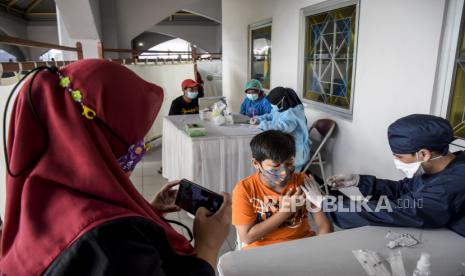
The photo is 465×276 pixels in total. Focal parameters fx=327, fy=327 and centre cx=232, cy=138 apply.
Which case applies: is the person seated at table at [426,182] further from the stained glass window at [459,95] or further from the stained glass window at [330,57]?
the stained glass window at [330,57]

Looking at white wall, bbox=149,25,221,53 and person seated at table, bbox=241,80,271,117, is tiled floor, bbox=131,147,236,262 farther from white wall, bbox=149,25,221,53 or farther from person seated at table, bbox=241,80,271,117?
white wall, bbox=149,25,221,53

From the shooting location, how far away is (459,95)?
1922 mm

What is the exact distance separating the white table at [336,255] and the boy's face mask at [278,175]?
37cm

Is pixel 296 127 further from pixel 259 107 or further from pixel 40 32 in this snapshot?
pixel 40 32

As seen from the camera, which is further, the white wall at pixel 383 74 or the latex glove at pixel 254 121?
the latex glove at pixel 254 121

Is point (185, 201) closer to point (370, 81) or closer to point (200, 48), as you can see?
point (370, 81)

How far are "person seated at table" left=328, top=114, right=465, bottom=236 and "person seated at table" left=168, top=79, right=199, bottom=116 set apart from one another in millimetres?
2709

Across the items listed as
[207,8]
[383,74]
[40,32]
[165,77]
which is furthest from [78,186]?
[40,32]

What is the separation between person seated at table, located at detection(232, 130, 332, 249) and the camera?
1.36 metres

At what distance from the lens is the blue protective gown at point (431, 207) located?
3.58 ft

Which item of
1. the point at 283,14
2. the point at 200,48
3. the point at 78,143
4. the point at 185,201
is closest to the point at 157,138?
the point at 283,14

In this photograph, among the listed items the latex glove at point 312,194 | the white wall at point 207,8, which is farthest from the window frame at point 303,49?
the white wall at point 207,8

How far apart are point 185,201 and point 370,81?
213 cm

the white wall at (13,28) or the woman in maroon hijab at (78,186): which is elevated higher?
the white wall at (13,28)
